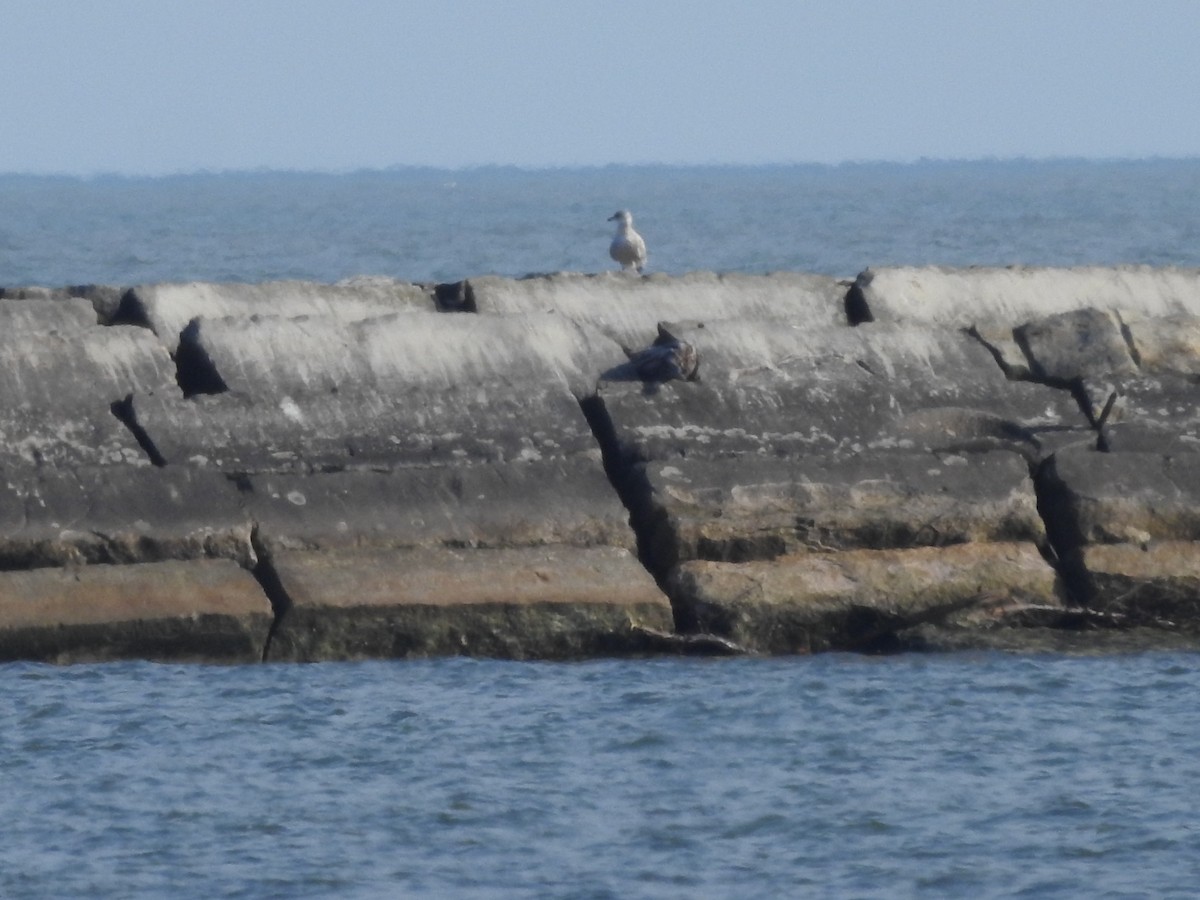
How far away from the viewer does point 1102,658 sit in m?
10.3

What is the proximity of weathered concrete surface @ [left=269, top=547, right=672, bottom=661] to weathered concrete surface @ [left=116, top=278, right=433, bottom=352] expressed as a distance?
2.02 meters

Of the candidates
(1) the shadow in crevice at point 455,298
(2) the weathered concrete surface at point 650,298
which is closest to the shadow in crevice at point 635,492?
(2) the weathered concrete surface at point 650,298

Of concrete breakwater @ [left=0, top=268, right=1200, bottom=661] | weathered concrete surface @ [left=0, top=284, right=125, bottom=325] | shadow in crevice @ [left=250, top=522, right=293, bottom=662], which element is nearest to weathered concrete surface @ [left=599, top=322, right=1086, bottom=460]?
concrete breakwater @ [left=0, top=268, right=1200, bottom=661]

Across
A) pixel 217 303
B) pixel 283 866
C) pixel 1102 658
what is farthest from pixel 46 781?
pixel 1102 658

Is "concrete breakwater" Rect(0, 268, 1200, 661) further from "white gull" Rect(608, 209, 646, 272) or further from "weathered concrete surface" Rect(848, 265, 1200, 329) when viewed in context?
"white gull" Rect(608, 209, 646, 272)

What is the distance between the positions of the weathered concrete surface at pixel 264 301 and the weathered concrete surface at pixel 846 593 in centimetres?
268

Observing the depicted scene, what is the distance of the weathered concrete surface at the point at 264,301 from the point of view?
1171 cm

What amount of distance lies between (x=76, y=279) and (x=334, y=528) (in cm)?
2782

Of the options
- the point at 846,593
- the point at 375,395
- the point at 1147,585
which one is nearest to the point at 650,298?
the point at 375,395

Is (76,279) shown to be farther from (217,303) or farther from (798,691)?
(798,691)

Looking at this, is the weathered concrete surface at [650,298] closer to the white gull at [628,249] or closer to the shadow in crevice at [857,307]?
the shadow in crevice at [857,307]

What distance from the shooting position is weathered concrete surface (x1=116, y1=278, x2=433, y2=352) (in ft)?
38.4

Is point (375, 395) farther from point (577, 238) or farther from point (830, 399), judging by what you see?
point (577, 238)

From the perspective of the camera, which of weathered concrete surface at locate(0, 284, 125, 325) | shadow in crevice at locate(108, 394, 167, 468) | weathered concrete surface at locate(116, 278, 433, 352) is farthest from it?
weathered concrete surface at locate(0, 284, 125, 325)
